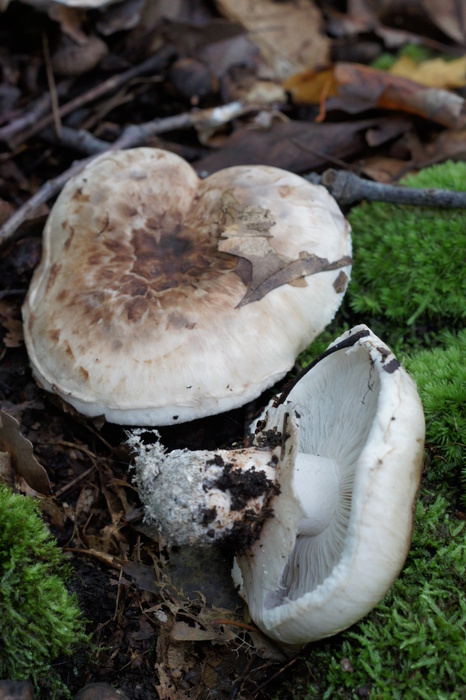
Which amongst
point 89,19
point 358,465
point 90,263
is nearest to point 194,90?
point 89,19

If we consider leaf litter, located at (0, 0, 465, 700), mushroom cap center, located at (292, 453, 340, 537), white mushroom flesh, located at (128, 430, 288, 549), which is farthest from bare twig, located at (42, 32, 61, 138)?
mushroom cap center, located at (292, 453, 340, 537)

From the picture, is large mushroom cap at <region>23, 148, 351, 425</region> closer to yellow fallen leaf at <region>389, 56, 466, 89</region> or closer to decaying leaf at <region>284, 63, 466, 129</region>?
decaying leaf at <region>284, 63, 466, 129</region>

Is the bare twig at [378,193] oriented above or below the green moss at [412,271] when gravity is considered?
above

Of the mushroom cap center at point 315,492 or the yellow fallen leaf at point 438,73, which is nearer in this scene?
the mushroom cap center at point 315,492

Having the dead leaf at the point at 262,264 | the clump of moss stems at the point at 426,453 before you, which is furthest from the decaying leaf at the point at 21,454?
the clump of moss stems at the point at 426,453

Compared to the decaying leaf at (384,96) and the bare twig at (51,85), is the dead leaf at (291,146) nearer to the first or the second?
the decaying leaf at (384,96)

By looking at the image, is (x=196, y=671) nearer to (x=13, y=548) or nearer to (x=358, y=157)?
(x=13, y=548)
